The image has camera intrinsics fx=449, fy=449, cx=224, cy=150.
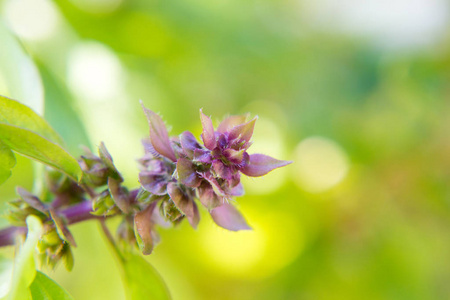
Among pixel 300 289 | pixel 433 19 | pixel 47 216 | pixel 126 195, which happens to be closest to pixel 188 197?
pixel 126 195

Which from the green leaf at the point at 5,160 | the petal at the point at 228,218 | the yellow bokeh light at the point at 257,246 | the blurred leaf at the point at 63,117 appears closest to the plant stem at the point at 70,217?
the green leaf at the point at 5,160

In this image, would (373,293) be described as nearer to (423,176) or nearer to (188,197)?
(423,176)

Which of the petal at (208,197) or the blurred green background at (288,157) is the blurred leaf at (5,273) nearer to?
the petal at (208,197)

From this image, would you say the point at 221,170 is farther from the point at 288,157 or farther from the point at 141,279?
the point at 288,157

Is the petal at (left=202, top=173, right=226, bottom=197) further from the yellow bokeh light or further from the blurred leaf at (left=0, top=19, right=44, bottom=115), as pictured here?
the yellow bokeh light

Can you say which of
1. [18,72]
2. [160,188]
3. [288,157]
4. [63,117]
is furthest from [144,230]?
[288,157]

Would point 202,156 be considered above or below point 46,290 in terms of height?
above
